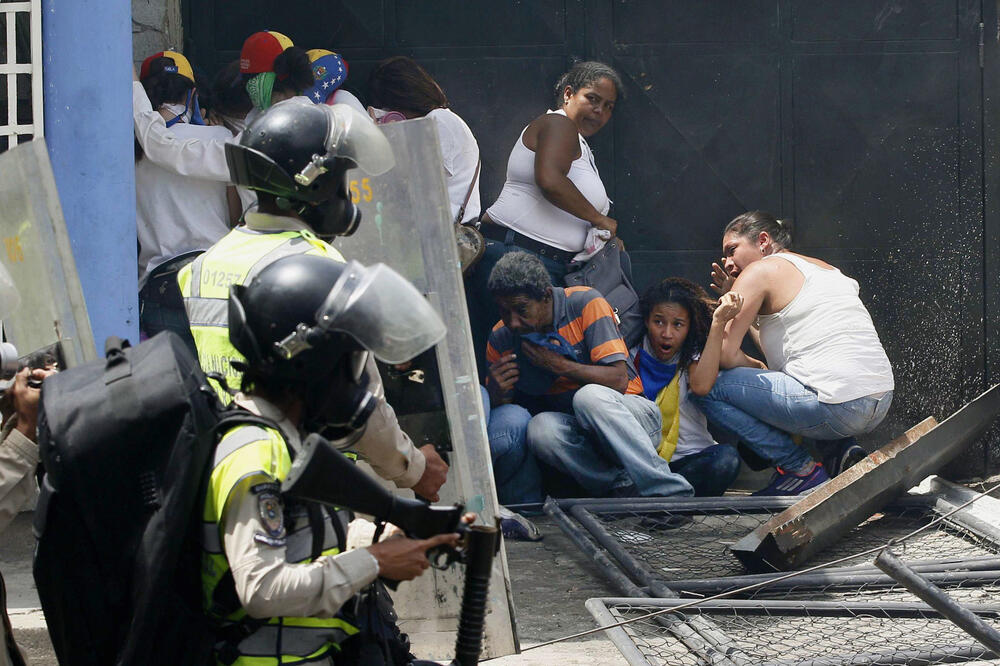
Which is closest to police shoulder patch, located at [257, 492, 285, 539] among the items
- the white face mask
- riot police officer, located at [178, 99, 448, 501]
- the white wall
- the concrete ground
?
riot police officer, located at [178, 99, 448, 501]

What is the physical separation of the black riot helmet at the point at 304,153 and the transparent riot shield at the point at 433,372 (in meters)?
0.53

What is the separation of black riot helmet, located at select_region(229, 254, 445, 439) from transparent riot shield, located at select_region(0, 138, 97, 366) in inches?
49.6

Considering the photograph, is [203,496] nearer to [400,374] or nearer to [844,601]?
[400,374]

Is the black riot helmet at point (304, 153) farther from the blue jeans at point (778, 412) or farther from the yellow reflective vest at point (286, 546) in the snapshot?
the blue jeans at point (778, 412)

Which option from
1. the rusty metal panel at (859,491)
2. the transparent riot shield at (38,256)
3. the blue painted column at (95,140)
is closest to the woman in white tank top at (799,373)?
the rusty metal panel at (859,491)

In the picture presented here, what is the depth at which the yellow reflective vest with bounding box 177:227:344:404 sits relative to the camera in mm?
2680

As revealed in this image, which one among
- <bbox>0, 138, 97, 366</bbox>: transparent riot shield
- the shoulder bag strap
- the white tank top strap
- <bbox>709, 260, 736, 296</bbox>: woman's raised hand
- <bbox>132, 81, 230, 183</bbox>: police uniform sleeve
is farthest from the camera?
<bbox>709, 260, 736, 296</bbox>: woman's raised hand

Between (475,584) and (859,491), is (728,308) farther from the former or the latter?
(475,584)

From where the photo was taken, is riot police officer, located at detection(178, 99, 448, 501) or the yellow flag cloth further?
the yellow flag cloth

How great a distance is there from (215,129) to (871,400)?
3.02 metres

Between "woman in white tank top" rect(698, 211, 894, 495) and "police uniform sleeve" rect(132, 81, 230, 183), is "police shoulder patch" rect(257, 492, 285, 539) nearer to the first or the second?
"police uniform sleeve" rect(132, 81, 230, 183)

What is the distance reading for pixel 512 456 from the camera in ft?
16.8

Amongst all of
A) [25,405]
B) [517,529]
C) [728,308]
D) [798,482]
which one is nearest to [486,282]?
[728,308]

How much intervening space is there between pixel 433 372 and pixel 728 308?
7.53 ft
